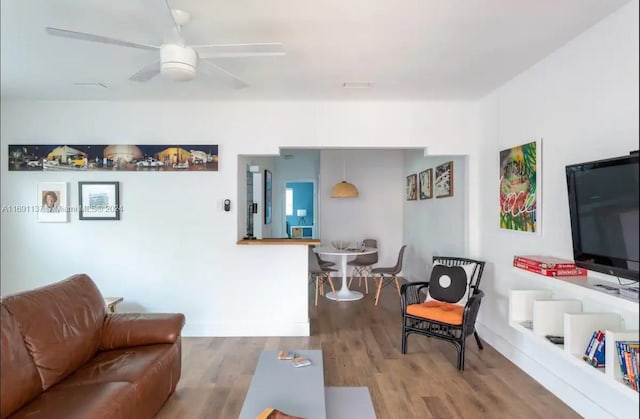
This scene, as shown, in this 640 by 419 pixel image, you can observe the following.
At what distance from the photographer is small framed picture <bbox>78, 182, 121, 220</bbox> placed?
3.90 m

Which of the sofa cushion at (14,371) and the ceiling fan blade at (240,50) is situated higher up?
the ceiling fan blade at (240,50)

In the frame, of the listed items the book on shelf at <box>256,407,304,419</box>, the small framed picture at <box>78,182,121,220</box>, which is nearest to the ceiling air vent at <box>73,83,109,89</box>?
the small framed picture at <box>78,182,121,220</box>

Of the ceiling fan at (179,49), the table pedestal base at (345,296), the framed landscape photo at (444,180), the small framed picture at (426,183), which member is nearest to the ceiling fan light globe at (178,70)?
the ceiling fan at (179,49)

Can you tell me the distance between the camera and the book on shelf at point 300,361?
238 centimetres

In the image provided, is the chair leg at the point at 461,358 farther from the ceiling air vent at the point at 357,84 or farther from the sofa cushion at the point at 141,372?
the ceiling air vent at the point at 357,84

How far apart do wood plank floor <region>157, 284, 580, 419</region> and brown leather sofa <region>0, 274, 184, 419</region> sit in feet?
1.20

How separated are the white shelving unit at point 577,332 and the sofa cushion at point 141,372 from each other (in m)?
2.41

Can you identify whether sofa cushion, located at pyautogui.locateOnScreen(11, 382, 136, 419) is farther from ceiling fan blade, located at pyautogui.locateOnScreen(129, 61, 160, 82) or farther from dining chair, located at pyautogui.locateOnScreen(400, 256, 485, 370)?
dining chair, located at pyautogui.locateOnScreen(400, 256, 485, 370)

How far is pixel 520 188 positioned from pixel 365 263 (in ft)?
10.5

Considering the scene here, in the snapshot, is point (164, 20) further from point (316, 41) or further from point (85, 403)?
point (85, 403)

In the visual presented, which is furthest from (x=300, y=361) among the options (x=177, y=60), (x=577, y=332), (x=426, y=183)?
(x=426, y=183)

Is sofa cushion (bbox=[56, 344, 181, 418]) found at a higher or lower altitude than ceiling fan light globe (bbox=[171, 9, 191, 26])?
lower

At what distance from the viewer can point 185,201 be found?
13.0 feet

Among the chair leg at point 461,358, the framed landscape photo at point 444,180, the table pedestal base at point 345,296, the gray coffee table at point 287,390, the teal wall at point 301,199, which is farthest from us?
the teal wall at point 301,199
